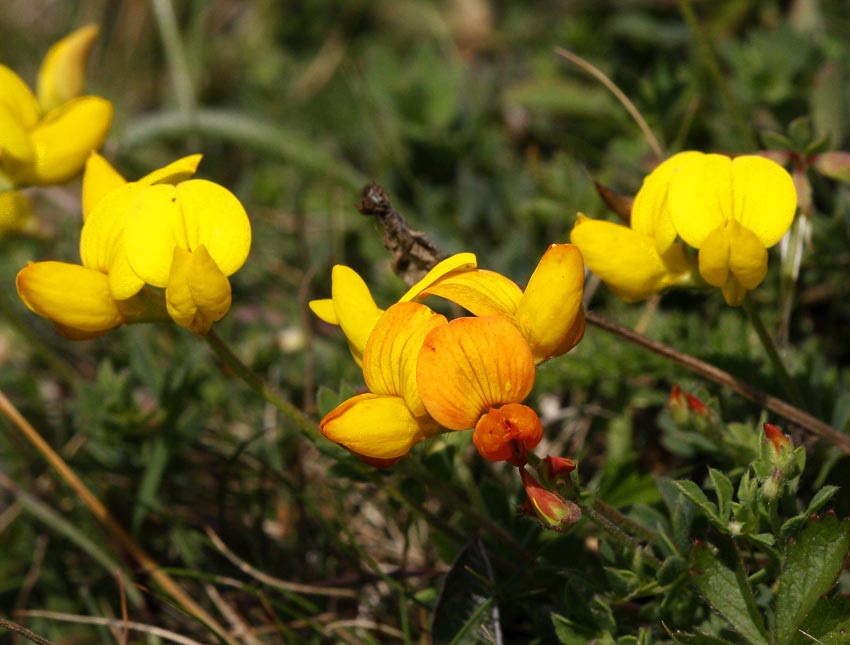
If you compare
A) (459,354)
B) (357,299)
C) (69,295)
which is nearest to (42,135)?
(69,295)

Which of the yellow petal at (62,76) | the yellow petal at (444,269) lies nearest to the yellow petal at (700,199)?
the yellow petal at (444,269)

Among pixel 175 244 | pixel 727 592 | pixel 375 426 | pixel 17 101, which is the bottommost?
pixel 727 592

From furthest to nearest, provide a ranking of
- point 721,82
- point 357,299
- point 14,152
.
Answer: point 721,82, point 14,152, point 357,299

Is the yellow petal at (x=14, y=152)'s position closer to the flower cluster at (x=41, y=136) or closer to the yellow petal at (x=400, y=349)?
the flower cluster at (x=41, y=136)

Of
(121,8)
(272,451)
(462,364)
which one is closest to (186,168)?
(462,364)

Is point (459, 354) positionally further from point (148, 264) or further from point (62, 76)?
point (62, 76)

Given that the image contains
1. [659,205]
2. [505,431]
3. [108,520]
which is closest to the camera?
[505,431]

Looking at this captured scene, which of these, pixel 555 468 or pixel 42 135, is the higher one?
Result: pixel 42 135

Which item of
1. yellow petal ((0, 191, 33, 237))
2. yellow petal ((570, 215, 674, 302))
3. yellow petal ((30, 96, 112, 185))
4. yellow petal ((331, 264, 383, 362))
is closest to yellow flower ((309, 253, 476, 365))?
yellow petal ((331, 264, 383, 362))
